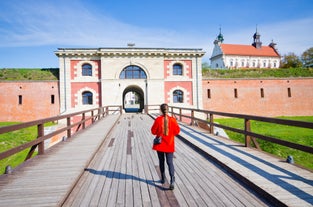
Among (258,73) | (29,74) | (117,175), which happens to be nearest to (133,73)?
(29,74)

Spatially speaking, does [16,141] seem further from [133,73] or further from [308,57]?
[308,57]

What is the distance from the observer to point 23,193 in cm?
316

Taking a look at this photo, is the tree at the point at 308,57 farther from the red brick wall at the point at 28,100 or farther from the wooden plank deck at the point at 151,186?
the wooden plank deck at the point at 151,186

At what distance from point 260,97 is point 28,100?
2548 cm

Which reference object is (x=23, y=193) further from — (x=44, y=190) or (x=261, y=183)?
(x=261, y=183)

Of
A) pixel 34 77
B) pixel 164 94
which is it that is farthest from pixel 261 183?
pixel 34 77

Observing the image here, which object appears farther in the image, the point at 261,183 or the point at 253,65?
the point at 253,65

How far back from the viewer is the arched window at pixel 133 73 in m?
22.5

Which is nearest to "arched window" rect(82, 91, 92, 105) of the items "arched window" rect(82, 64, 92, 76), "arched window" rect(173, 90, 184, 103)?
"arched window" rect(82, 64, 92, 76)

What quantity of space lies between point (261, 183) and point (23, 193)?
12.2ft

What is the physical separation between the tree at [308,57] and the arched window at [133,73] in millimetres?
43758

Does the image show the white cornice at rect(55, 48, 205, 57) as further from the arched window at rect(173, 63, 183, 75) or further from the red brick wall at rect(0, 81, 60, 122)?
the red brick wall at rect(0, 81, 60, 122)

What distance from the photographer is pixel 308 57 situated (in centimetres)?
4756

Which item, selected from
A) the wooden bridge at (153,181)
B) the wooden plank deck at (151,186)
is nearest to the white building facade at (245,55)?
the wooden bridge at (153,181)
